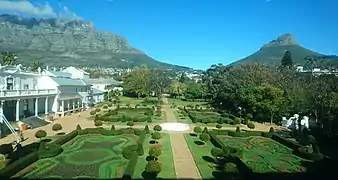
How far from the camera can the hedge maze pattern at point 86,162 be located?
24172mm

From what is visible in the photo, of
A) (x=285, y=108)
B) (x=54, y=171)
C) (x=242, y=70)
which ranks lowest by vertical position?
(x=54, y=171)

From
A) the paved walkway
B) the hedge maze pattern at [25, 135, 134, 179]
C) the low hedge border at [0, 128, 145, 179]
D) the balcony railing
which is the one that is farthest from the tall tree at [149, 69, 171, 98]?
the hedge maze pattern at [25, 135, 134, 179]

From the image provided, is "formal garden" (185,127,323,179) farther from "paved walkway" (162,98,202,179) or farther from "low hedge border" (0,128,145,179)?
"low hedge border" (0,128,145,179)

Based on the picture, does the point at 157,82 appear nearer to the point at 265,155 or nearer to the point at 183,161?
the point at 265,155

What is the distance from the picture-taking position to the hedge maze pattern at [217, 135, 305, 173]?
2758 cm

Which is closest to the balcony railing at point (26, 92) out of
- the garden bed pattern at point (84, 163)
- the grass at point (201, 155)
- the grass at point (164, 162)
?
the garden bed pattern at point (84, 163)

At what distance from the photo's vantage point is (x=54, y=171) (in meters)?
24.8

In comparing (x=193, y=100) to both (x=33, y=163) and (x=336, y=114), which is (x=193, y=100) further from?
(x=33, y=163)

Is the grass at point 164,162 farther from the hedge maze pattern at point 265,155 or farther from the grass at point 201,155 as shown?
the hedge maze pattern at point 265,155

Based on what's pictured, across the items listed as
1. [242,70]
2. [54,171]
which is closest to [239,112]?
[242,70]

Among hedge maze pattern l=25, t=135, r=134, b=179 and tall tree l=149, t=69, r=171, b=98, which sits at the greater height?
tall tree l=149, t=69, r=171, b=98

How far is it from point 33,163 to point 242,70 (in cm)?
6061

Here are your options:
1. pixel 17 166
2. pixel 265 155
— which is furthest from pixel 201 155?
pixel 17 166

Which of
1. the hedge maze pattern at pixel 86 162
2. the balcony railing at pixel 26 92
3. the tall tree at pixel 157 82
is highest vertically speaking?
the tall tree at pixel 157 82
